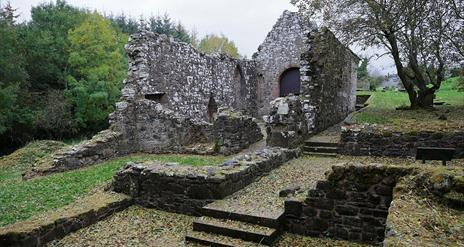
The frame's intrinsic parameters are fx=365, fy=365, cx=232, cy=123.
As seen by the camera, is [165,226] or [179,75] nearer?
[165,226]

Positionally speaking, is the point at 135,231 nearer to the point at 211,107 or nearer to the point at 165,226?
the point at 165,226

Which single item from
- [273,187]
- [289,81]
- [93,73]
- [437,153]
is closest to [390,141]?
[437,153]

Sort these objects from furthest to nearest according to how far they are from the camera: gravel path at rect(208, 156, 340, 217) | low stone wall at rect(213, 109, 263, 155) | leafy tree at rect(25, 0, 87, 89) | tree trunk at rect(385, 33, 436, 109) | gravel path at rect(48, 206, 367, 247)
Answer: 1. leafy tree at rect(25, 0, 87, 89)
2. tree trunk at rect(385, 33, 436, 109)
3. low stone wall at rect(213, 109, 263, 155)
4. gravel path at rect(208, 156, 340, 217)
5. gravel path at rect(48, 206, 367, 247)

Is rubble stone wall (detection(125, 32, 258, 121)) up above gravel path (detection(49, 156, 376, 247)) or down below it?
above

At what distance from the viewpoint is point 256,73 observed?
24.5m

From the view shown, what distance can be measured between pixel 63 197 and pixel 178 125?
5.97 metres

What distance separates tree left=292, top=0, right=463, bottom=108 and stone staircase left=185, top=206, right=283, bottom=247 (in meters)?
9.28

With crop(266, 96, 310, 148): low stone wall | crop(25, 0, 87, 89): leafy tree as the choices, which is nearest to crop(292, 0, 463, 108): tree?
crop(266, 96, 310, 148): low stone wall

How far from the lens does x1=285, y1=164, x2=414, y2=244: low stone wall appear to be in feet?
18.9

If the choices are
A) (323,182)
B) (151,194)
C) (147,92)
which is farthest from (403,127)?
(147,92)

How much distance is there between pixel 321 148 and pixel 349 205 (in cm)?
598

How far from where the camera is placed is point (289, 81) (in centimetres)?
2423

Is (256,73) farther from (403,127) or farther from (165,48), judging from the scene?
(403,127)

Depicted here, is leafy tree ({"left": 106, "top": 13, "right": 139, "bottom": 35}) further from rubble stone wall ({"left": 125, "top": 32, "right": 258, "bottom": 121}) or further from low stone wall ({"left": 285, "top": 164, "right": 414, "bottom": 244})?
low stone wall ({"left": 285, "top": 164, "right": 414, "bottom": 244})
